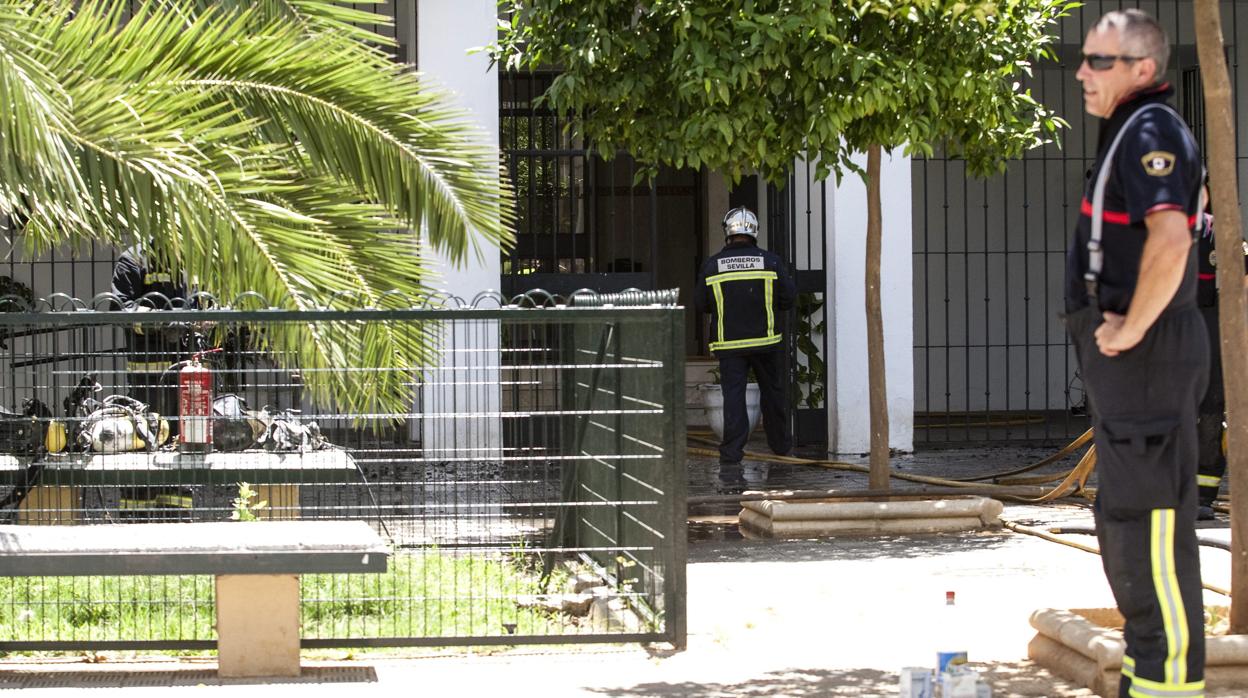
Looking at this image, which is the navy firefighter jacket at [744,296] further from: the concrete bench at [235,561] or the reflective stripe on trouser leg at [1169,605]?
the reflective stripe on trouser leg at [1169,605]

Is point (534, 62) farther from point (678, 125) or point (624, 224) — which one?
point (624, 224)

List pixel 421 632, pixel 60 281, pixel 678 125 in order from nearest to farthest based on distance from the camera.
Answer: pixel 421 632, pixel 678 125, pixel 60 281

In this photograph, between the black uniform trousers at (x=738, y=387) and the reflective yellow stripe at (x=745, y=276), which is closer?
the reflective yellow stripe at (x=745, y=276)

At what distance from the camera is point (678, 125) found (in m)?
8.66

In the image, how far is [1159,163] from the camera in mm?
3869

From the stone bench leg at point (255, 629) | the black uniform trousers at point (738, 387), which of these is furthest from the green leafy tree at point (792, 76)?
the stone bench leg at point (255, 629)

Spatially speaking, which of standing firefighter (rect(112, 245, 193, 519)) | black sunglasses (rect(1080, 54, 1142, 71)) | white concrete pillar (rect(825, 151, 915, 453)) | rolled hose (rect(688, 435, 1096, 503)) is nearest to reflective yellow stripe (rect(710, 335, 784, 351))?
rolled hose (rect(688, 435, 1096, 503))

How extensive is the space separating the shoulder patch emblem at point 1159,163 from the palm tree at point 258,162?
2.83 metres

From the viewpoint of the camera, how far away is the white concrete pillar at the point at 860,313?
12.6 meters

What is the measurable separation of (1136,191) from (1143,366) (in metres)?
0.43

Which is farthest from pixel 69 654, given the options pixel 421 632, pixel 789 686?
pixel 789 686

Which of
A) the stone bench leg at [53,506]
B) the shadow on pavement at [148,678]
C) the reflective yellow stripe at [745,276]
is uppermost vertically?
the reflective yellow stripe at [745,276]

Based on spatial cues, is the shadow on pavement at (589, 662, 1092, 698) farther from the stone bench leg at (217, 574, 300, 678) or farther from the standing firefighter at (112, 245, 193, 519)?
the standing firefighter at (112, 245, 193, 519)

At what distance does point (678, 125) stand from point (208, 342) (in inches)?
Result: 108
